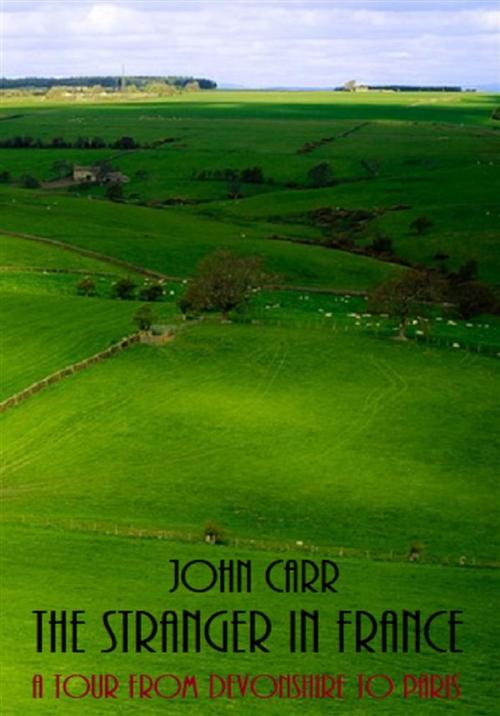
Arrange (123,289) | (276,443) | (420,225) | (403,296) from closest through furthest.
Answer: (276,443)
(403,296)
(123,289)
(420,225)

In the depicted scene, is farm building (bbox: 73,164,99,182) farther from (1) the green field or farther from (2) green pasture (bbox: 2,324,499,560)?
(2) green pasture (bbox: 2,324,499,560)

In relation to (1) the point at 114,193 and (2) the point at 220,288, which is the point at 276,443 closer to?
(2) the point at 220,288

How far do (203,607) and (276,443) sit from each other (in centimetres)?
2336

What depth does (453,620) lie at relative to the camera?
41.0 meters

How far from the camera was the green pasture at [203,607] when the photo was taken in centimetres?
3441

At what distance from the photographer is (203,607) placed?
41.5 m

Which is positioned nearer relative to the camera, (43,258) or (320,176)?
(43,258)

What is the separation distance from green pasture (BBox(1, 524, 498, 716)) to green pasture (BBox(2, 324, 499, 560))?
10.9ft

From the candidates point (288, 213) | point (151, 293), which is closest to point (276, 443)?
point (151, 293)

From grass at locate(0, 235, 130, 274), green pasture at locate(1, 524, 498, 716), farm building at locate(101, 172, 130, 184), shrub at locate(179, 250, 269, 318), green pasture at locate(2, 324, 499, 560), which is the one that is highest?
Result: farm building at locate(101, 172, 130, 184)

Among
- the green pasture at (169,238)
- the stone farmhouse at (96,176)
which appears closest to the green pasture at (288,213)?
the green pasture at (169,238)

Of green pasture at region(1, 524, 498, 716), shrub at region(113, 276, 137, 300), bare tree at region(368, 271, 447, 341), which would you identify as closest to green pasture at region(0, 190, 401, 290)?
shrub at region(113, 276, 137, 300)

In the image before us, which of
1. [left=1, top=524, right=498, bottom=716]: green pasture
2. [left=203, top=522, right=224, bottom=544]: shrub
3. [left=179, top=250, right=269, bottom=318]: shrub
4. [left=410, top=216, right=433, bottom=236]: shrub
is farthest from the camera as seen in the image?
[left=410, top=216, right=433, bottom=236]: shrub

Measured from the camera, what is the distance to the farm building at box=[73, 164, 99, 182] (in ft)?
630
